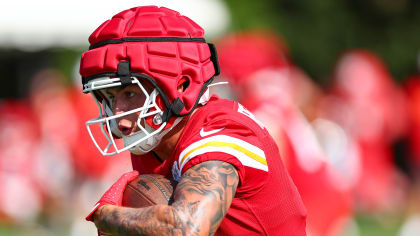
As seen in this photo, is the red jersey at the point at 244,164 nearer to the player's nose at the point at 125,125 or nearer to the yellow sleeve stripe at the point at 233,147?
the yellow sleeve stripe at the point at 233,147

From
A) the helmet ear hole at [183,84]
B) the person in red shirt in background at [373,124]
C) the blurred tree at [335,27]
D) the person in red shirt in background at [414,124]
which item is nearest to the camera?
the helmet ear hole at [183,84]

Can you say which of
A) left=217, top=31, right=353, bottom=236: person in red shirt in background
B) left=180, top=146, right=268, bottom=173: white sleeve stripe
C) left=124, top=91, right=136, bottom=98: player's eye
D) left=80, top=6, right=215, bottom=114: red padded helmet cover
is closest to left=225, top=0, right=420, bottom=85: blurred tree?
left=217, top=31, right=353, bottom=236: person in red shirt in background

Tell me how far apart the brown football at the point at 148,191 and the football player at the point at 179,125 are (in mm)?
44

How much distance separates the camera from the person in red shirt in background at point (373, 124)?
15.4 m

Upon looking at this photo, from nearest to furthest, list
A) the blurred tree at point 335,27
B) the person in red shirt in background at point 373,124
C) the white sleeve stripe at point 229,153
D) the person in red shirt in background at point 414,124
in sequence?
the white sleeve stripe at point 229,153
the person in red shirt in background at point 414,124
the person in red shirt in background at point 373,124
the blurred tree at point 335,27

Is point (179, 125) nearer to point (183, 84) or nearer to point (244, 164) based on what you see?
point (183, 84)

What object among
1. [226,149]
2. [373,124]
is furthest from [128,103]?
[373,124]

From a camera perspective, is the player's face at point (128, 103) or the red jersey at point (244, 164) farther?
the player's face at point (128, 103)

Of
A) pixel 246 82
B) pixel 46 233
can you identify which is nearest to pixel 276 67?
pixel 246 82

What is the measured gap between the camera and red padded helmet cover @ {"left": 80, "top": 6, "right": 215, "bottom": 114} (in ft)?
12.1

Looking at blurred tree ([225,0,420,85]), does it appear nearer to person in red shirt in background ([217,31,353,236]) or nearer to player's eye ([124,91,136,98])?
person in red shirt in background ([217,31,353,236])

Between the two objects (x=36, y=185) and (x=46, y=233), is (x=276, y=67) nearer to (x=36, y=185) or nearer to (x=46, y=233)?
(x=46, y=233)

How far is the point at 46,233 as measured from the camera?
45.0 feet

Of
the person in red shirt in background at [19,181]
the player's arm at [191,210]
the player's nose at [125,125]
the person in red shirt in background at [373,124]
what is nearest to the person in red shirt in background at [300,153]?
the player's nose at [125,125]
